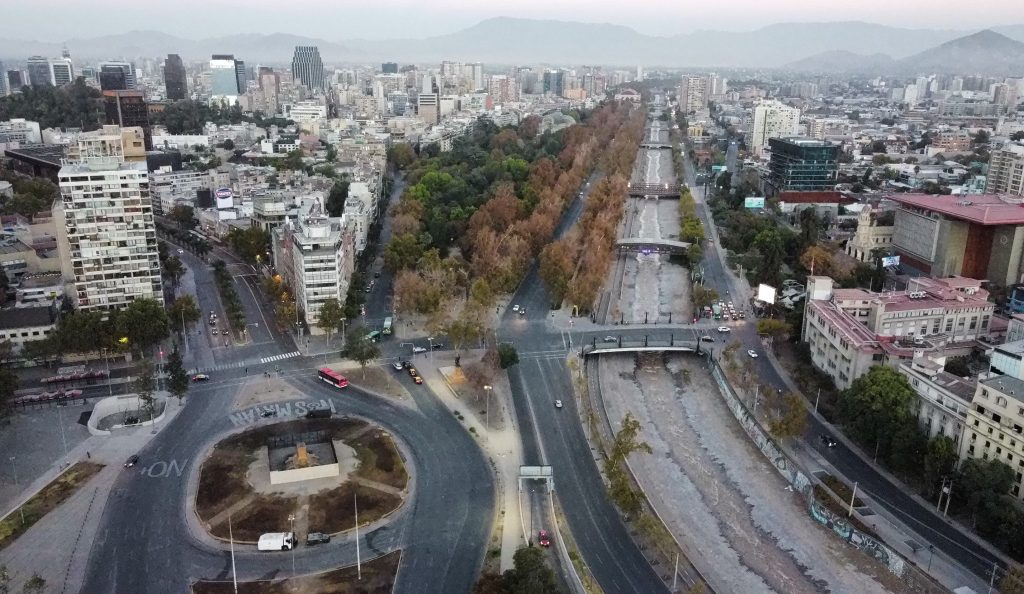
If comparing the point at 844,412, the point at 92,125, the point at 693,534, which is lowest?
the point at 693,534

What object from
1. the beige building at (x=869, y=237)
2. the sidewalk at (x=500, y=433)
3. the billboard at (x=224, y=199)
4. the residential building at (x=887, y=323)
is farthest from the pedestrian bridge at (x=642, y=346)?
the billboard at (x=224, y=199)

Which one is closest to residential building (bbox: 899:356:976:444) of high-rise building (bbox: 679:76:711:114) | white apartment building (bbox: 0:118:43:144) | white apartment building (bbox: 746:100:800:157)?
white apartment building (bbox: 746:100:800:157)

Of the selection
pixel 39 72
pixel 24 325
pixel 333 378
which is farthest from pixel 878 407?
pixel 39 72

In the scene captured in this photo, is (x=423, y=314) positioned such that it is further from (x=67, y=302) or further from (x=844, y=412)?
(x=844, y=412)

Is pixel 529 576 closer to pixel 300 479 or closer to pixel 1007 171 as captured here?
pixel 300 479

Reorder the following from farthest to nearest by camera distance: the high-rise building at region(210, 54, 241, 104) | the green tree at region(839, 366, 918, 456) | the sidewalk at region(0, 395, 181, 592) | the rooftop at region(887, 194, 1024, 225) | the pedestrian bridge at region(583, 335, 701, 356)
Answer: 1. the high-rise building at region(210, 54, 241, 104)
2. the rooftop at region(887, 194, 1024, 225)
3. the pedestrian bridge at region(583, 335, 701, 356)
4. the green tree at region(839, 366, 918, 456)
5. the sidewalk at region(0, 395, 181, 592)

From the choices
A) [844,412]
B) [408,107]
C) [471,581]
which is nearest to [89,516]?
[471,581]

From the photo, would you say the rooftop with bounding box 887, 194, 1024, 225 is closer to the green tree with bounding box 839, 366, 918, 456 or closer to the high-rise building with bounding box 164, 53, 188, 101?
the green tree with bounding box 839, 366, 918, 456
